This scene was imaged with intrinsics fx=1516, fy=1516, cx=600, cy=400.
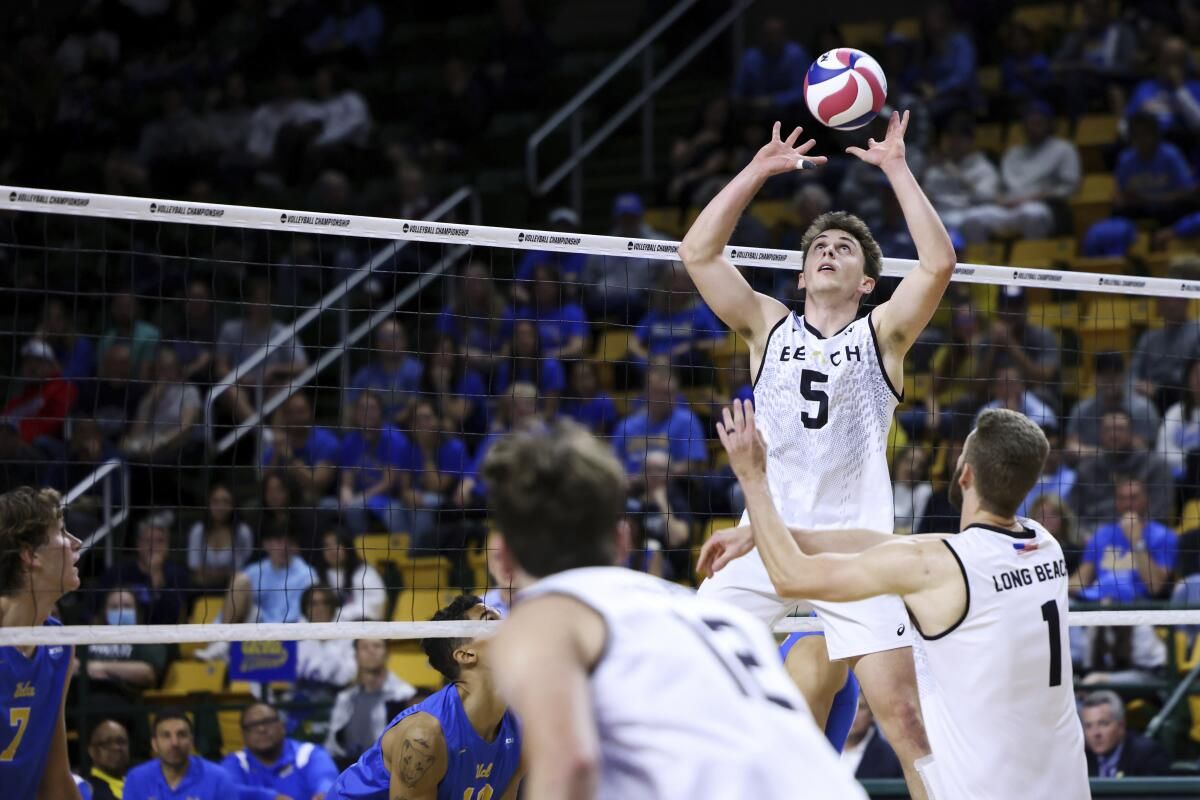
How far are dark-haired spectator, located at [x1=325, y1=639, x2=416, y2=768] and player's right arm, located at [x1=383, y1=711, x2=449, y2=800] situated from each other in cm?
385

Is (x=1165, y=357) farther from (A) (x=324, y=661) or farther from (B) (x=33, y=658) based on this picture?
(B) (x=33, y=658)

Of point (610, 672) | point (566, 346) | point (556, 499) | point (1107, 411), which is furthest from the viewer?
point (566, 346)

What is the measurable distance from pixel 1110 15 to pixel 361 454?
847 centimetres

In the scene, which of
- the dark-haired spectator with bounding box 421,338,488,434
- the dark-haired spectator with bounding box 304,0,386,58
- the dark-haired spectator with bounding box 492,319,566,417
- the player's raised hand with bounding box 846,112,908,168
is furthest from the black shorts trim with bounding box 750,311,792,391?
the dark-haired spectator with bounding box 304,0,386,58

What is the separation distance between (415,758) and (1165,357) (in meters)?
7.77

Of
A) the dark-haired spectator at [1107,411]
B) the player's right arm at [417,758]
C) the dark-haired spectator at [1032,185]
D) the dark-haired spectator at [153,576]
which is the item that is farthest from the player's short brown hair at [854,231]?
the dark-haired spectator at [1032,185]

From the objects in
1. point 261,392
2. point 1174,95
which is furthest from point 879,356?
point 1174,95

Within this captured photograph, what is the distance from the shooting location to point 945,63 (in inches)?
583

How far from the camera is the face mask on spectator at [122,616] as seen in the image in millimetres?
10180

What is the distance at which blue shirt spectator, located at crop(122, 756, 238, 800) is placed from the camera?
8609 mm

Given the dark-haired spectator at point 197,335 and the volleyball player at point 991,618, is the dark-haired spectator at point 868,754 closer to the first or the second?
the volleyball player at point 991,618

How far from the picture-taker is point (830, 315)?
21.2ft

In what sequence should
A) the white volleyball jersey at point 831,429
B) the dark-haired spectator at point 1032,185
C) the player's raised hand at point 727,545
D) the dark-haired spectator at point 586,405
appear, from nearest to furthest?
the player's raised hand at point 727,545
the white volleyball jersey at point 831,429
the dark-haired spectator at point 586,405
the dark-haired spectator at point 1032,185

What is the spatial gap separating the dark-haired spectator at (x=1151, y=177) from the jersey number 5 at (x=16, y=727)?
1054cm
